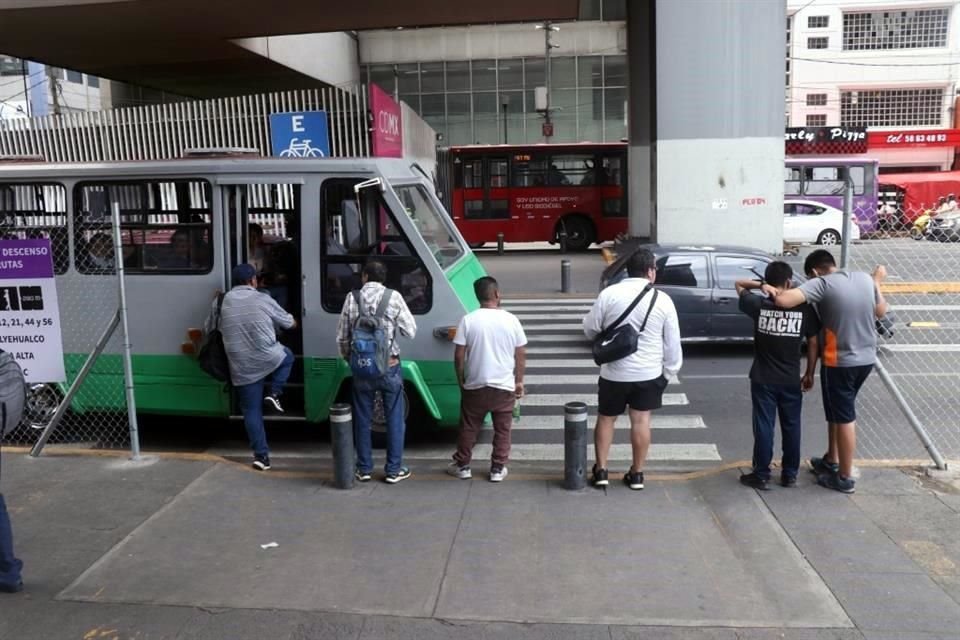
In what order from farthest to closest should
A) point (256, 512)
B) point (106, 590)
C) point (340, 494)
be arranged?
point (340, 494), point (256, 512), point (106, 590)

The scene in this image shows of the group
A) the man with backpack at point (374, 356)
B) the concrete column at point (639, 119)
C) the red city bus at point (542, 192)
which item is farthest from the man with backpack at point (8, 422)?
the red city bus at point (542, 192)

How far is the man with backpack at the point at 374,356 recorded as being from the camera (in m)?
6.45

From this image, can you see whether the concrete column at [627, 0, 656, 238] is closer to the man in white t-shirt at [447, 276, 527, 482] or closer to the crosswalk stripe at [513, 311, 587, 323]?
the crosswalk stripe at [513, 311, 587, 323]

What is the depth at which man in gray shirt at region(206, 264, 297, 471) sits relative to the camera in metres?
6.89

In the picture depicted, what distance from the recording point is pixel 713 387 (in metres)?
10.2

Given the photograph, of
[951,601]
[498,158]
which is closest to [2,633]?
[951,601]

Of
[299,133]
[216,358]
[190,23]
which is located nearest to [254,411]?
[216,358]

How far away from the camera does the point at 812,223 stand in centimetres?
2733

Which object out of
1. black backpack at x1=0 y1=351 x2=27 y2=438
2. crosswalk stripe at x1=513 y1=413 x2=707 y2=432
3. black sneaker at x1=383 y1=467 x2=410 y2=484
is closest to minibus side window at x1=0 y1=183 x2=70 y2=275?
black backpack at x1=0 y1=351 x2=27 y2=438

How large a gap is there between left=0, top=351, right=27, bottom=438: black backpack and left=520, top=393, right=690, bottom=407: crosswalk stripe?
5.70m

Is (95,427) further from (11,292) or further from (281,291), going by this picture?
(281,291)

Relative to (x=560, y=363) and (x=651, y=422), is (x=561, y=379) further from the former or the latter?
(x=651, y=422)

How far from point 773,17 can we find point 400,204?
11.9m

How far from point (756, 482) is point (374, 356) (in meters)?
2.99
